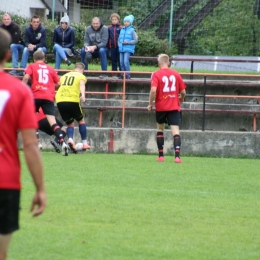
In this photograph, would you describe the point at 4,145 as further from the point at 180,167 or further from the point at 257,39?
the point at 257,39

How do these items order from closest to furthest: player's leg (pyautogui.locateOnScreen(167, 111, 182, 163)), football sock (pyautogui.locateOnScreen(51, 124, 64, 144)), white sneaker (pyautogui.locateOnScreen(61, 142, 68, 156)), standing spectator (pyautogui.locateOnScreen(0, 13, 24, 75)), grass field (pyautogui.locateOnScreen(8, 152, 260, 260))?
grass field (pyautogui.locateOnScreen(8, 152, 260, 260)), player's leg (pyautogui.locateOnScreen(167, 111, 182, 163)), football sock (pyautogui.locateOnScreen(51, 124, 64, 144)), white sneaker (pyautogui.locateOnScreen(61, 142, 68, 156)), standing spectator (pyautogui.locateOnScreen(0, 13, 24, 75))

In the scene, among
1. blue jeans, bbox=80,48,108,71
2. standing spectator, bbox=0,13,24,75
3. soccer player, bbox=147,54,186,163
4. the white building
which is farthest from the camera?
the white building

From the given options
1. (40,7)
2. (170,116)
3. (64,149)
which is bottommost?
(64,149)

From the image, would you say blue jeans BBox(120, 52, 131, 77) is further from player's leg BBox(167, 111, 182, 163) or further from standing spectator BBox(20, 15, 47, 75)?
player's leg BBox(167, 111, 182, 163)

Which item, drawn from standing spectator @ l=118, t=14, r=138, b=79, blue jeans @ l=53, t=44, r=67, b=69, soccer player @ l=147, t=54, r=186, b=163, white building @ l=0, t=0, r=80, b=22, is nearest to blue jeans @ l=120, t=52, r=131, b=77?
standing spectator @ l=118, t=14, r=138, b=79

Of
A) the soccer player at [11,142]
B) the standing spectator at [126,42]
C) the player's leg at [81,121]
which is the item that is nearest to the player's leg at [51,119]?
the player's leg at [81,121]

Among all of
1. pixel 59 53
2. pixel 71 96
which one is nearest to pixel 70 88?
pixel 71 96

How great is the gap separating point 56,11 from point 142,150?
10388 millimetres

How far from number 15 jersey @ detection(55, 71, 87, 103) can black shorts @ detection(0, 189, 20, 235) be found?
11.8 metres

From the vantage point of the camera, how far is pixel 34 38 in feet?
67.5

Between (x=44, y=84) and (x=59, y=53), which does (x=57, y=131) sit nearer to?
(x=44, y=84)

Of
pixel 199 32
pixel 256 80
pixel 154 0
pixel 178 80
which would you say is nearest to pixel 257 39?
pixel 199 32

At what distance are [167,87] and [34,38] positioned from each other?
21.8 feet

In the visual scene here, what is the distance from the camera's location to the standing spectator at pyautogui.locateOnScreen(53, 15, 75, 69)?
20.5 m
